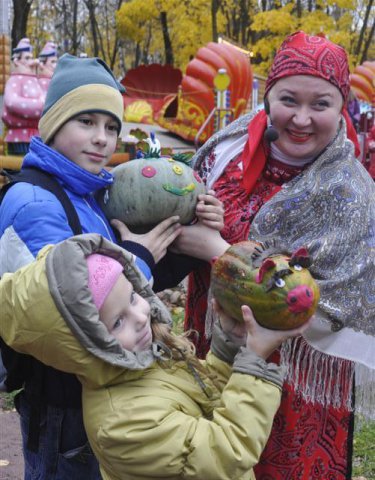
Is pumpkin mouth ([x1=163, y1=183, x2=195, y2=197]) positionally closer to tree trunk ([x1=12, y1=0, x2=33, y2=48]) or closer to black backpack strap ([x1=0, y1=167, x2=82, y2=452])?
black backpack strap ([x1=0, y1=167, x2=82, y2=452])

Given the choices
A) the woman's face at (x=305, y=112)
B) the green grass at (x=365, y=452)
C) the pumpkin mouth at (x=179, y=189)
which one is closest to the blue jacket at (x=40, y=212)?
the pumpkin mouth at (x=179, y=189)

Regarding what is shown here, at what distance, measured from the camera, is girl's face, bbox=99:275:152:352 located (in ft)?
5.95

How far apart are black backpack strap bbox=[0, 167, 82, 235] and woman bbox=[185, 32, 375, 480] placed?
28.5 inches

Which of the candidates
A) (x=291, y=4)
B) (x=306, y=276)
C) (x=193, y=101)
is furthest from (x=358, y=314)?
(x=291, y=4)

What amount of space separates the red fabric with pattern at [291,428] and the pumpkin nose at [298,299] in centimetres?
74

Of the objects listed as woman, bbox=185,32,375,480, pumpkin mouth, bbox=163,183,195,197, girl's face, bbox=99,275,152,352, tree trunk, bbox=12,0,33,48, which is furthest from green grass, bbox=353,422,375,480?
tree trunk, bbox=12,0,33,48

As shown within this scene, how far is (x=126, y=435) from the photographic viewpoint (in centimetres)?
174

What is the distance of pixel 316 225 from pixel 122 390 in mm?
1005

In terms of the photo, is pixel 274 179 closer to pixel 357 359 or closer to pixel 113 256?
pixel 357 359

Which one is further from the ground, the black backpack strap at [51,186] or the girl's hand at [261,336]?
the black backpack strap at [51,186]

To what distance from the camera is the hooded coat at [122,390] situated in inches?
67.4

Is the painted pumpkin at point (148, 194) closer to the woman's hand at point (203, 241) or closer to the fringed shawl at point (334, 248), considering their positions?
the woman's hand at point (203, 241)

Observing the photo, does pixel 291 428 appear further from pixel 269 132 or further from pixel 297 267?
pixel 269 132

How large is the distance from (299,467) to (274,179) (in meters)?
1.14
